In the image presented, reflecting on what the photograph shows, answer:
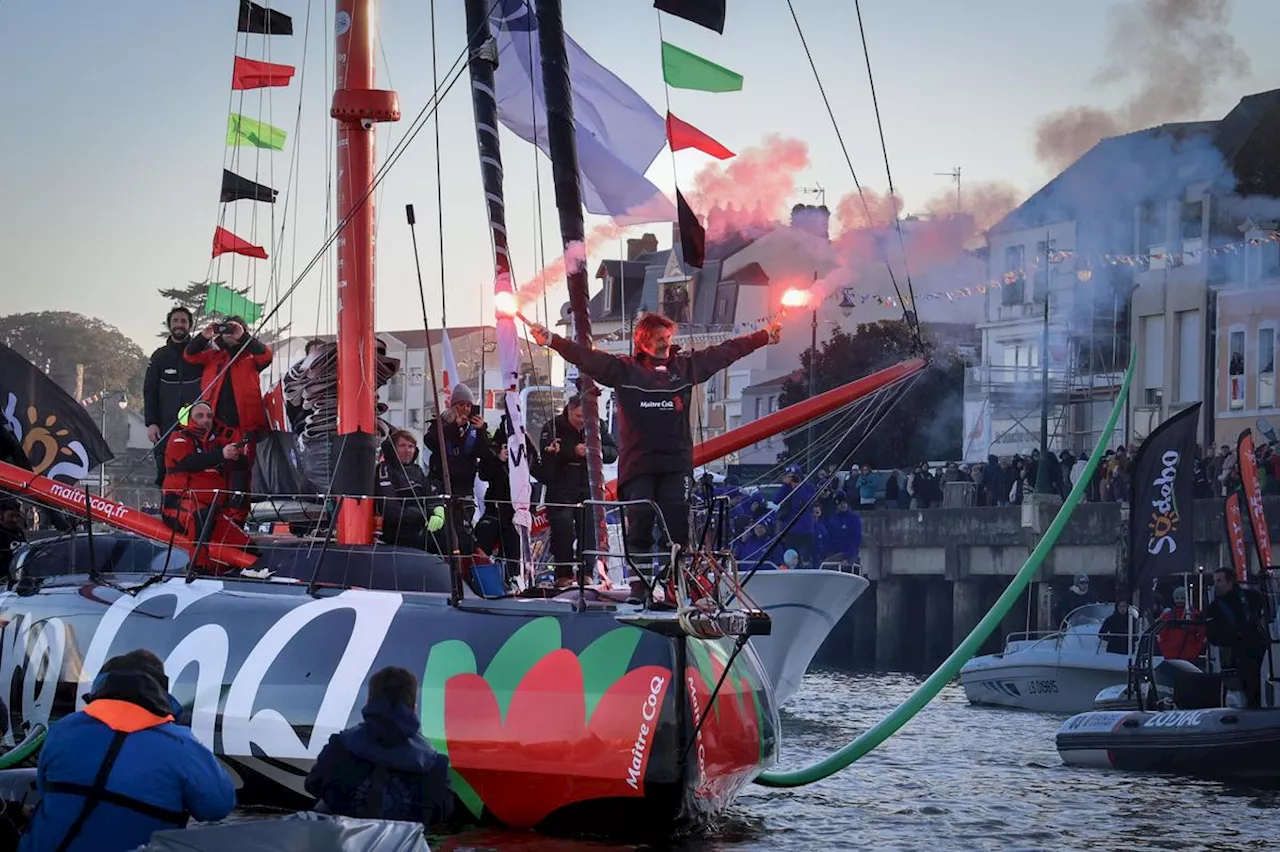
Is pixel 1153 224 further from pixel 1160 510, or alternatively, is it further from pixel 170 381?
pixel 170 381

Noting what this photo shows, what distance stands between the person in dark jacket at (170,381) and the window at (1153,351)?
114 ft

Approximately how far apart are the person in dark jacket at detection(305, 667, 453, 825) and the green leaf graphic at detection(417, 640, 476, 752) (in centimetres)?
271

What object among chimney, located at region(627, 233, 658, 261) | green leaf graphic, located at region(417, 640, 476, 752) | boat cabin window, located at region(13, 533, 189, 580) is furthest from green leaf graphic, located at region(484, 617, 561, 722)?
chimney, located at region(627, 233, 658, 261)

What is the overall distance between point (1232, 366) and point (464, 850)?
36904 millimetres

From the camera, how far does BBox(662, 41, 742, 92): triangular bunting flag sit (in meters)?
13.8

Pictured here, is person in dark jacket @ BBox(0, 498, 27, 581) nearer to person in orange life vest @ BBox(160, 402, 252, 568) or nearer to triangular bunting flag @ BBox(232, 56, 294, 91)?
person in orange life vest @ BBox(160, 402, 252, 568)

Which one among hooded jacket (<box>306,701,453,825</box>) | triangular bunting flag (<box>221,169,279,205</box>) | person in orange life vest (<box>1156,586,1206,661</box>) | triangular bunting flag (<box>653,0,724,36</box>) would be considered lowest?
hooded jacket (<box>306,701,453,825</box>)

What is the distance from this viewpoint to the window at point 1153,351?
48.1 meters

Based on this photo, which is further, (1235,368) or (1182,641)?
(1235,368)

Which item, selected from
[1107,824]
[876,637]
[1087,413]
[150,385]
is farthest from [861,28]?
[1087,413]

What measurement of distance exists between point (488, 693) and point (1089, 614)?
23312 mm

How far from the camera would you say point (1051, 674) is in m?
29.9

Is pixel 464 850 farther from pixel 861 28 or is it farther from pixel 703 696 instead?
pixel 861 28

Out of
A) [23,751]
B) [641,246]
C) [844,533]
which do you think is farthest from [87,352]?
[23,751]
